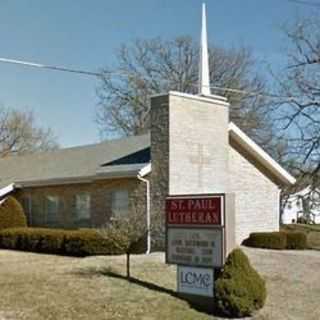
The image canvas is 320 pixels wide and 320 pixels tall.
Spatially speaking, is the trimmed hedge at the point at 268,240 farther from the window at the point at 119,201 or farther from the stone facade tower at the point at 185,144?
the window at the point at 119,201

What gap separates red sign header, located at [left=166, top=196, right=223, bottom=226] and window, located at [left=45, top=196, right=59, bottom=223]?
1463 cm

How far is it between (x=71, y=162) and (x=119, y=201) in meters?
5.92

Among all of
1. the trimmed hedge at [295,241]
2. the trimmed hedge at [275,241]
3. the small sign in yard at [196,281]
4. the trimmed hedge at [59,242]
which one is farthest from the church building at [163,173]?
the small sign in yard at [196,281]

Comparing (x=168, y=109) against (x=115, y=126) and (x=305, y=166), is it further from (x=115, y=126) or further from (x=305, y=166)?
(x=115, y=126)

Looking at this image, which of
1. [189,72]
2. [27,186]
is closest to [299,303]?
[27,186]

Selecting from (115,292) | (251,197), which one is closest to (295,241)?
(251,197)

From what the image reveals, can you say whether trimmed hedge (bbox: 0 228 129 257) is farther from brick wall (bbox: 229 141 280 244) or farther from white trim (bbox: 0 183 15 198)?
brick wall (bbox: 229 141 280 244)

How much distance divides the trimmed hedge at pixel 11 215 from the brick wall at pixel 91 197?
3.13ft

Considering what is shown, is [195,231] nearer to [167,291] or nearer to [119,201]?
[167,291]

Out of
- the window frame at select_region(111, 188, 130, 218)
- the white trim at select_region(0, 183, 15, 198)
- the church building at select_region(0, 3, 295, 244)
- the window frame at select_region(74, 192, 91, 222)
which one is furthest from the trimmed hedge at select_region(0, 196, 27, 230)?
the window frame at select_region(111, 188, 130, 218)

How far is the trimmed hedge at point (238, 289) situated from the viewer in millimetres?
11664

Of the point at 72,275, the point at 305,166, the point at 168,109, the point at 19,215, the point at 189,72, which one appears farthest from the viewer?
the point at 189,72

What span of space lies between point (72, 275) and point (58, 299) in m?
2.71

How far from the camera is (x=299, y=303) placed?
12992 mm
